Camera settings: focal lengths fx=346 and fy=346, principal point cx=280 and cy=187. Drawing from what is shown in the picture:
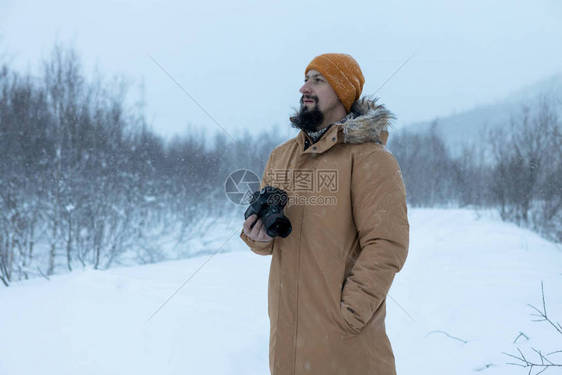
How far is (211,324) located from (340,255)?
253 centimetres

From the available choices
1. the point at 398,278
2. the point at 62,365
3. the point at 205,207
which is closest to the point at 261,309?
the point at 62,365

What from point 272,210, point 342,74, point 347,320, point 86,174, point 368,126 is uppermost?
point 342,74

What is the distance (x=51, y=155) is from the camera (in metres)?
12.8

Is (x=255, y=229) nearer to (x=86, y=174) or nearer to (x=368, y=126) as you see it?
(x=368, y=126)

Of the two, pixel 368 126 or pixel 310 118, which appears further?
A: pixel 310 118

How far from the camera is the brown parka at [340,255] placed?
4.38ft

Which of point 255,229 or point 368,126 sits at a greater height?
point 368,126

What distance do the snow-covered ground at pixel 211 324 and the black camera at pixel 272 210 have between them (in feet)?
6.54

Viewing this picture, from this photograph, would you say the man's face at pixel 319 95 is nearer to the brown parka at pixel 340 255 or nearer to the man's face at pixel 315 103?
the man's face at pixel 315 103

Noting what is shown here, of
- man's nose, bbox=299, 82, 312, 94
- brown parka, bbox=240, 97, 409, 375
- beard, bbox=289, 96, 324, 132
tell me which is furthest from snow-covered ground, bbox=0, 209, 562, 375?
man's nose, bbox=299, 82, 312, 94

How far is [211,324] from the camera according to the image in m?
3.49

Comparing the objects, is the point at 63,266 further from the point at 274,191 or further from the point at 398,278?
the point at 274,191

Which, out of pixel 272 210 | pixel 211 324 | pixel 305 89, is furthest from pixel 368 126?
pixel 211 324

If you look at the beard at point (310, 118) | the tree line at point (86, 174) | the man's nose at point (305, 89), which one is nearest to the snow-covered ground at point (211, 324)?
the beard at point (310, 118)
